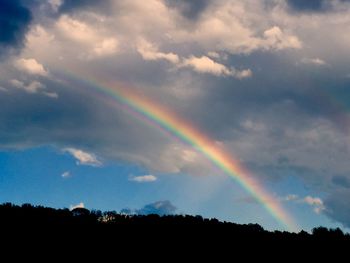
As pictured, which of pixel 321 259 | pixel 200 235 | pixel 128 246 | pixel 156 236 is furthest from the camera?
pixel 321 259

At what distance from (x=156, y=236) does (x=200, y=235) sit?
8152mm

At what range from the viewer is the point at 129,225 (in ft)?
233

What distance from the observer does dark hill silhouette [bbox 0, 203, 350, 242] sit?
63909mm

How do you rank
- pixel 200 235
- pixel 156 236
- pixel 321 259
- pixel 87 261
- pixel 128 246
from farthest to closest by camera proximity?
pixel 321 259, pixel 200 235, pixel 156 236, pixel 128 246, pixel 87 261

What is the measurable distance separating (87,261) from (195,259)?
49.9ft

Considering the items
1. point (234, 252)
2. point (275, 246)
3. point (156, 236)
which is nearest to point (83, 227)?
point (156, 236)

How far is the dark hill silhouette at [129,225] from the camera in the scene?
6391cm

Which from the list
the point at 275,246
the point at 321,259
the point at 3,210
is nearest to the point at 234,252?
the point at 275,246

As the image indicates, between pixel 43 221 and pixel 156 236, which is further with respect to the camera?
pixel 156 236

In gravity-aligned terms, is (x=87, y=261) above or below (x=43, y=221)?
below

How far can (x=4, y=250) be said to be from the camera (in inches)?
2099

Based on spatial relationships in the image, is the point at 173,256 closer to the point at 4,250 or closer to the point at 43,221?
the point at 43,221

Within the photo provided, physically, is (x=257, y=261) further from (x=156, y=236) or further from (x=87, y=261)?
(x=87, y=261)

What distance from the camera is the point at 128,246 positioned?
64.5m
